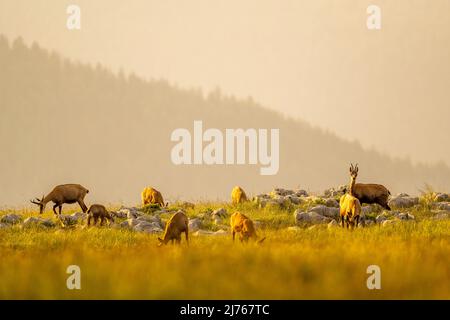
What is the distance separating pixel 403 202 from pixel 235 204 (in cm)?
824

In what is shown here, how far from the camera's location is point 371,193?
2764cm

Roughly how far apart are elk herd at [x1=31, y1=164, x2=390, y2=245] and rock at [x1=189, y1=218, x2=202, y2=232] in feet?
9.45

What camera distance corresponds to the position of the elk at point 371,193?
2755cm

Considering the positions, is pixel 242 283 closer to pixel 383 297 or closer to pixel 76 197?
pixel 383 297

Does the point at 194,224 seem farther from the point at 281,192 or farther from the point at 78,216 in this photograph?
the point at 281,192

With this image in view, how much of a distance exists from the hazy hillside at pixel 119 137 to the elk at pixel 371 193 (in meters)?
81.3

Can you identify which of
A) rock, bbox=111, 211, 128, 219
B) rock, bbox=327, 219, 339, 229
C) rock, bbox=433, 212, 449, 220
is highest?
rock, bbox=327, 219, 339, 229

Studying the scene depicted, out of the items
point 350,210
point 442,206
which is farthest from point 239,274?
point 442,206

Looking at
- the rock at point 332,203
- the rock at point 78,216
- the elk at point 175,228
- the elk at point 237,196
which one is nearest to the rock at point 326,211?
the rock at point 332,203

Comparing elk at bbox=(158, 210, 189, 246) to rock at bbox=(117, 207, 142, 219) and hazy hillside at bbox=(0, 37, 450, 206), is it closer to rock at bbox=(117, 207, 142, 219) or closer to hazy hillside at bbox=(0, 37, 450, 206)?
rock at bbox=(117, 207, 142, 219)

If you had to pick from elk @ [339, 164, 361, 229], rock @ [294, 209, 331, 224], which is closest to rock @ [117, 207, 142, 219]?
rock @ [294, 209, 331, 224]

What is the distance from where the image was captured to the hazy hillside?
113m

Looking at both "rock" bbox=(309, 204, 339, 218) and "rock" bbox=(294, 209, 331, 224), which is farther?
"rock" bbox=(309, 204, 339, 218)

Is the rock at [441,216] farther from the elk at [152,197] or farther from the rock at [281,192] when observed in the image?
the elk at [152,197]
